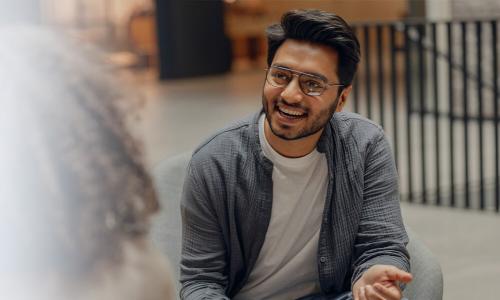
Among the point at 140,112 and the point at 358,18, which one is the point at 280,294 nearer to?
the point at 140,112

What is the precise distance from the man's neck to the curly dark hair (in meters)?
1.40

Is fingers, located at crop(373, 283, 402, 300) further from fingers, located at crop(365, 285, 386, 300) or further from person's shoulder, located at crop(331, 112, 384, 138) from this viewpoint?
person's shoulder, located at crop(331, 112, 384, 138)

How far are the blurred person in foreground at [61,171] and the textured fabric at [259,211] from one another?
52.8 inches

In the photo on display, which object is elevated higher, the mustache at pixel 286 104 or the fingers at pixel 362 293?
the mustache at pixel 286 104

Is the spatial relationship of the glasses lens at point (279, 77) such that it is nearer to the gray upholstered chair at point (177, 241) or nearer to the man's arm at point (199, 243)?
the man's arm at point (199, 243)

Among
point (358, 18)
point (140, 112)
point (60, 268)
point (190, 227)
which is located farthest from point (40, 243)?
point (358, 18)

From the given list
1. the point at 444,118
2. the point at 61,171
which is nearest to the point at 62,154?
the point at 61,171

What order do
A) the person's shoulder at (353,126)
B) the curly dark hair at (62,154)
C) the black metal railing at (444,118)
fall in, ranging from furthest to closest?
the black metal railing at (444,118)
the person's shoulder at (353,126)
the curly dark hair at (62,154)

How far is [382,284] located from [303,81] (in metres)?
0.47

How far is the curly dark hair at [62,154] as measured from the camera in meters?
0.81

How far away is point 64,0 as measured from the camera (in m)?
1.19

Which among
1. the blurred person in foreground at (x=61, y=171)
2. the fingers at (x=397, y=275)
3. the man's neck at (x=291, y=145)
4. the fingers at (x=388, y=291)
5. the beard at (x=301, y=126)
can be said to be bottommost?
the fingers at (x=388, y=291)

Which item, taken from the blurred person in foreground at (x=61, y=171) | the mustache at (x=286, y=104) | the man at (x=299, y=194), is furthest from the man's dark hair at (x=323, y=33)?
the blurred person in foreground at (x=61, y=171)

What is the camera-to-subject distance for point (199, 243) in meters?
2.22
